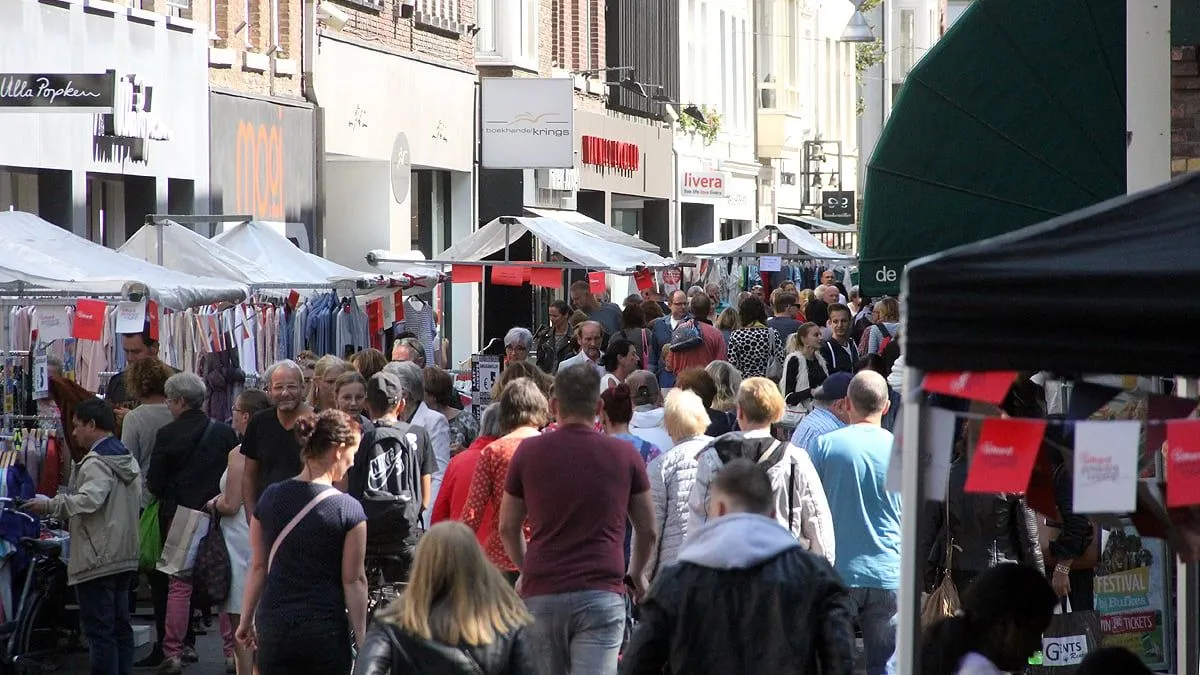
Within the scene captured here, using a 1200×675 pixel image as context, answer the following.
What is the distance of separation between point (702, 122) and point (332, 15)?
2042 centimetres

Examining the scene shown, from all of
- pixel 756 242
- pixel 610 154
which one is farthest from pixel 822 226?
pixel 756 242

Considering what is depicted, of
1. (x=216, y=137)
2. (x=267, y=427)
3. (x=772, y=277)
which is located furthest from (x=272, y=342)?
(x=772, y=277)

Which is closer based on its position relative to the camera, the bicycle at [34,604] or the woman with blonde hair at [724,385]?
the bicycle at [34,604]

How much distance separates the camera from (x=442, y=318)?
28.8 metres

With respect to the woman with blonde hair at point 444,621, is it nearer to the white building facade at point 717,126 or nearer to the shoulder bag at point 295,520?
the shoulder bag at point 295,520

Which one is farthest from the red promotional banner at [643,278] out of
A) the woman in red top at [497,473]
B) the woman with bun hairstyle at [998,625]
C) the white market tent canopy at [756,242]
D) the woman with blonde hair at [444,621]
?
the woman with bun hairstyle at [998,625]

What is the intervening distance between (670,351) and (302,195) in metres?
8.00

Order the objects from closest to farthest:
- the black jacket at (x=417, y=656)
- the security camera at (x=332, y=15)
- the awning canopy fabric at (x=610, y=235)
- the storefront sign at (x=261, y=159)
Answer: the black jacket at (x=417, y=656) → the storefront sign at (x=261, y=159) → the security camera at (x=332, y=15) → the awning canopy fabric at (x=610, y=235)

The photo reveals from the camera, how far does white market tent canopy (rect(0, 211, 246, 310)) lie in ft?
39.3

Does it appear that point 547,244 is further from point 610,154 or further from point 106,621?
point 610,154

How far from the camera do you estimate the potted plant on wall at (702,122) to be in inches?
1671

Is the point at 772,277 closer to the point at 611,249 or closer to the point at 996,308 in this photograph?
the point at 611,249

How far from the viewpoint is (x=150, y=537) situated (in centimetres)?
1130

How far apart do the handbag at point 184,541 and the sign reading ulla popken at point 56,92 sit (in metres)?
3.71
